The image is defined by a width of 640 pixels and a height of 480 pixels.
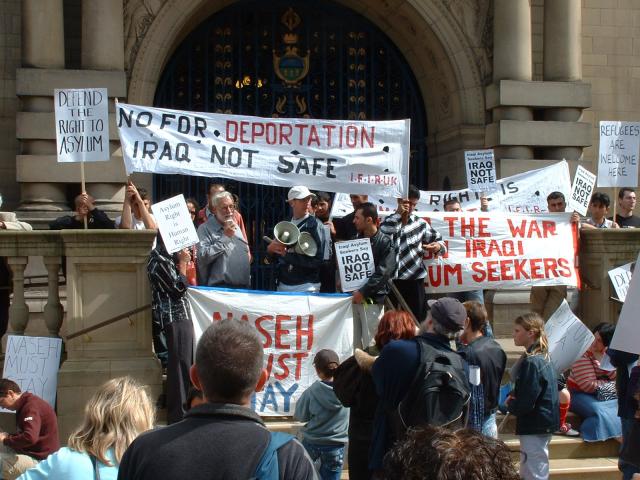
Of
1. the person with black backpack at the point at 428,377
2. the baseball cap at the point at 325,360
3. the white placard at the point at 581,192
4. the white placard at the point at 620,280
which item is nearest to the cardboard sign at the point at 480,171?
the white placard at the point at 581,192

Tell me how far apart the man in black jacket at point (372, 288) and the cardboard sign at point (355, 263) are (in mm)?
78

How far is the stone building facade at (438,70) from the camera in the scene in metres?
12.7

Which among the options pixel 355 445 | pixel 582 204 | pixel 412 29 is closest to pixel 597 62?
pixel 412 29

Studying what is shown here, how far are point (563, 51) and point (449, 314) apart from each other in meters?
9.52

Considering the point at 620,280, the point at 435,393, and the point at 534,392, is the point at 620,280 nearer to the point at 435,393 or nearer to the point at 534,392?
the point at 534,392

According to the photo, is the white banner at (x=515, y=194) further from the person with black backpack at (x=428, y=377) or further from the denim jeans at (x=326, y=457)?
the person with black backpack at (x=428, y=377)

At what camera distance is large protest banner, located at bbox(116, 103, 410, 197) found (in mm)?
9445

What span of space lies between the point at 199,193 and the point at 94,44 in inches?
106

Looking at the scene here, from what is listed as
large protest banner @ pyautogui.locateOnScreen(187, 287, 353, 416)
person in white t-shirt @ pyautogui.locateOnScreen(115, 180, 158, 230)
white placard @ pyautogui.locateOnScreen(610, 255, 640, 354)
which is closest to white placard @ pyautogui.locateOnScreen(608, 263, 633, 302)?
large protest banner @ pyautogui.locateOnScreen(187, 287, 353, 416)

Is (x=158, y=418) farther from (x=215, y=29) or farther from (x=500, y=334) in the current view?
(x=215, y=29)

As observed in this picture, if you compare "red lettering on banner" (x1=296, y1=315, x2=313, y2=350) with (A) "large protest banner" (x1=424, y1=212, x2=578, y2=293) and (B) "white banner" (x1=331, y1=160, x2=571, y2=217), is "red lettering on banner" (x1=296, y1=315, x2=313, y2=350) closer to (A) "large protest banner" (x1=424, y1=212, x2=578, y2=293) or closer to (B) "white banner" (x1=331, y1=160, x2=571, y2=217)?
(A) "large protest banner" (x1=424, y1=212, x2=578, y2=293)

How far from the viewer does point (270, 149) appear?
31.9ft

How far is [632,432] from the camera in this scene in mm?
6121

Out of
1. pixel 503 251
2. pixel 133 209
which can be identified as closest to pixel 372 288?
pixel 503 251
